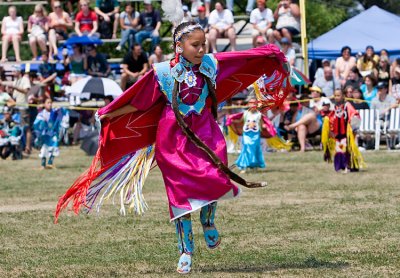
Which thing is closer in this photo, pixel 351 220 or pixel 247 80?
pixel 247 80

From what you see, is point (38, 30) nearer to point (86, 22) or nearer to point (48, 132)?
point (86, 22)

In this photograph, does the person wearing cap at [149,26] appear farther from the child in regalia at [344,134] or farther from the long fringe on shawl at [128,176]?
the long fringe on shawl at [128,176]

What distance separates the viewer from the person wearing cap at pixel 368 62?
61.3 feet

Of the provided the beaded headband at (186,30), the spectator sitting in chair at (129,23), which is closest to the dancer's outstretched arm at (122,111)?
the beaded headband at (186,30)

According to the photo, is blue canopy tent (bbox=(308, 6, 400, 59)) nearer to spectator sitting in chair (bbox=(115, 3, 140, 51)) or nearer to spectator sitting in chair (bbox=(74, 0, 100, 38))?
spectator sitting in chair (bbox=(115, 3, 140, 51))

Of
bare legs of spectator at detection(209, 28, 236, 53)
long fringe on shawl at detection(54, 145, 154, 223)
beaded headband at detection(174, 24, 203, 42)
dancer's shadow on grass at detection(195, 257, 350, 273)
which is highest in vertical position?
beaded headband at detection(174, 24, 203, 42)

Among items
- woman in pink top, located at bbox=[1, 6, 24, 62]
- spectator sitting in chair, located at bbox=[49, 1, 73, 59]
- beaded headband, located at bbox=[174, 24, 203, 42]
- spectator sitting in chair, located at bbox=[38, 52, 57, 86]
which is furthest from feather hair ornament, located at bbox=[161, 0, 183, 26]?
woman in pink top, located at bbox=[1, 6, 24, 62]

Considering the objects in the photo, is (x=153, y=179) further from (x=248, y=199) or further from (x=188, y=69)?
(x=188, y=69)

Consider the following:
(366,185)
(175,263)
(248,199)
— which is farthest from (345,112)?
(175,263)

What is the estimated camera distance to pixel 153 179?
549 inches

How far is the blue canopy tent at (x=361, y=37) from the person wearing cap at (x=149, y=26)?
3234 millimetres

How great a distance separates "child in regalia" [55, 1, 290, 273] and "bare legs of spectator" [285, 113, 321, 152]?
35.6 feet

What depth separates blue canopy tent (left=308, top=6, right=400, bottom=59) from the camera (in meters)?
20.6

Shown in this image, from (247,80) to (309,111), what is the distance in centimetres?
1125
